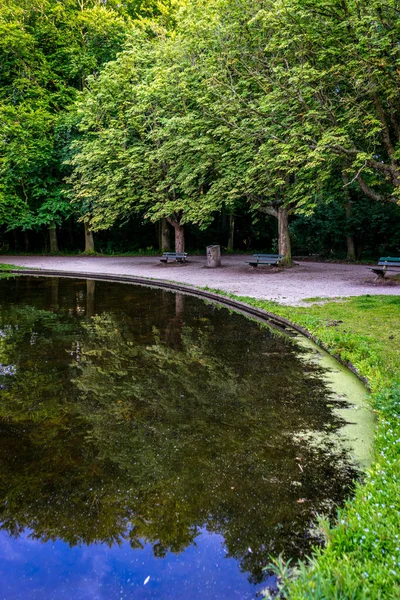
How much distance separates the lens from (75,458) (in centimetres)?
429

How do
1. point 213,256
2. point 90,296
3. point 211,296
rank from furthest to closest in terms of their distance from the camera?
point 213,256 < point 90,296 < point 211,296

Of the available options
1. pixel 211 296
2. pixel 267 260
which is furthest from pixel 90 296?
pixel 267 260

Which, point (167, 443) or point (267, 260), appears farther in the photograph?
point (267, 260)

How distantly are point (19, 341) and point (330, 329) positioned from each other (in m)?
5.93

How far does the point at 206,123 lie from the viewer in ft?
66.1

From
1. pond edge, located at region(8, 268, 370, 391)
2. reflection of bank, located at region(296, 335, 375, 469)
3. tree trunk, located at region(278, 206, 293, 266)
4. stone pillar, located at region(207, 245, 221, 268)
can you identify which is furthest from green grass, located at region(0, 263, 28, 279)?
reflection of bank, located at region(296, 335, 375, 469)

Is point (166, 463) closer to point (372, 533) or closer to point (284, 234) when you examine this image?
point (372, 533)

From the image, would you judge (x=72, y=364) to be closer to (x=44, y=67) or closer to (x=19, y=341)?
(x=19, y=341)

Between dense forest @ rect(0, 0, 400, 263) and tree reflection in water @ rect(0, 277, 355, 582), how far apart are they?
9.77 m

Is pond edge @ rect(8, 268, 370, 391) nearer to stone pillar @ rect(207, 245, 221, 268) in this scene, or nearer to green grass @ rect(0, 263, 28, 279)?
green grass @ rect(0, 263, 28, 279)

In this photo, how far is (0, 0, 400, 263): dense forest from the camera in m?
14.9

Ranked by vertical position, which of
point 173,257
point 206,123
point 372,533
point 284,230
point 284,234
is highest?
point 206,123

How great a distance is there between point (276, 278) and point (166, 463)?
14.4 m

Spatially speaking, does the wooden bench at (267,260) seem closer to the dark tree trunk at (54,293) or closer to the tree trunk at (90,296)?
the tree trunk at (90,296)
